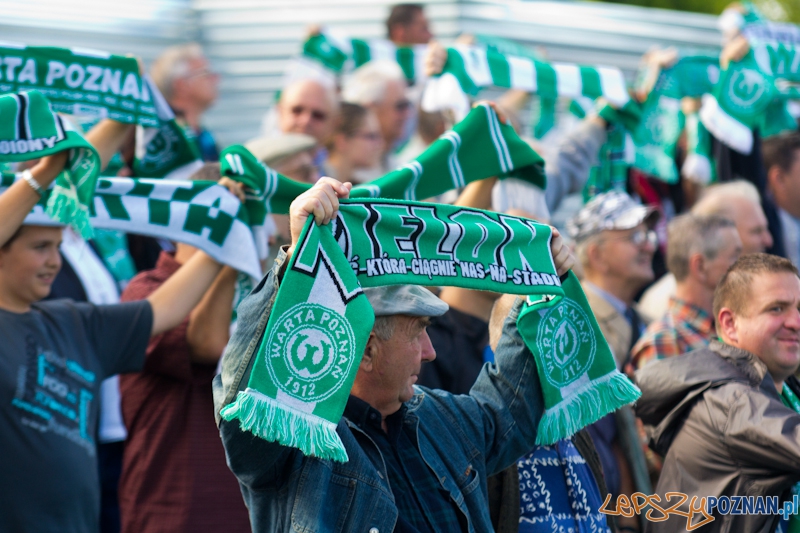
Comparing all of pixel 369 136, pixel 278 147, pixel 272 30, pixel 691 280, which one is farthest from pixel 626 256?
pixel 272 30

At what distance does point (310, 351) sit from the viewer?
2621mm

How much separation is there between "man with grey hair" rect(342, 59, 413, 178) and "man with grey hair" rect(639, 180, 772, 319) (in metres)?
2.05

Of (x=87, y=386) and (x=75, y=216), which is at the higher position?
(x=75, y=216)

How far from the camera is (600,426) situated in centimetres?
455

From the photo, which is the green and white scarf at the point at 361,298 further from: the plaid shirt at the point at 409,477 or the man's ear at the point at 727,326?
the man's ear at the point at 727,326

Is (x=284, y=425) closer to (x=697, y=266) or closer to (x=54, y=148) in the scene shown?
(x=54, y=148)

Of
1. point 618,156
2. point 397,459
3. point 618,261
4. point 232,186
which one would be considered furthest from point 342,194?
point 618,156

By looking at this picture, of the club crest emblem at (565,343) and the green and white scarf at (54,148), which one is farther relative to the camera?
the green and white scarf at (54,148)

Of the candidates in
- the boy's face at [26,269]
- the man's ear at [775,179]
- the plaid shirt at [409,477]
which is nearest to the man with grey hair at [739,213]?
the man's ear at [775,179]

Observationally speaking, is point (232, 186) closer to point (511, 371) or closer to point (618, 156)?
point (511, 371)

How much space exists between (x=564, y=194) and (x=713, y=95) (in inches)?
55.3

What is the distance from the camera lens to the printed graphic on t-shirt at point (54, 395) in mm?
3764

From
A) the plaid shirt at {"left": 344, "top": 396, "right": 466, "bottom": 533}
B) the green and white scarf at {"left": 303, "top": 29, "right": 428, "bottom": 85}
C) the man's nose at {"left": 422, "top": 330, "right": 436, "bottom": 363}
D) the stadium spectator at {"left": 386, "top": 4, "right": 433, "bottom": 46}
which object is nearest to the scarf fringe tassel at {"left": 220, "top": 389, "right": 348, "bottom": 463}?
the plaid shirt at {"left": 344, "top": 396, "right": 466, "bottom": 533}

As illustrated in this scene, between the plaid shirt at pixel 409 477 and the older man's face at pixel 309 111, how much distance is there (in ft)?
11.8
